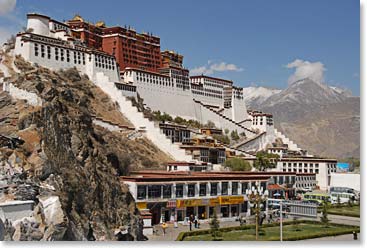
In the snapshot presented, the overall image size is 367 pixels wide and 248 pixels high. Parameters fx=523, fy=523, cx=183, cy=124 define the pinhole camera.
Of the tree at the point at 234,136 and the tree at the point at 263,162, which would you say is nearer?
the tree at the point at 263,162

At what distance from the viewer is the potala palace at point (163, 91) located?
66.1ft

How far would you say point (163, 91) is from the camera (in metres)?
25.4

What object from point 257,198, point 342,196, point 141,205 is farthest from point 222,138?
point 257,198

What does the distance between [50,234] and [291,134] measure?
22553 mm

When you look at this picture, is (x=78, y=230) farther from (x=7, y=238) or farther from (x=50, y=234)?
(x=7, y=238)

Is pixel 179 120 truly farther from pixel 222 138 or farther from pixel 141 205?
pixel 141 205

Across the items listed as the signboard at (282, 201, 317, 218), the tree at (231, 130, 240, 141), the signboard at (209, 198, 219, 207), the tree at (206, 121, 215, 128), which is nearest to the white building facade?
the tree at (206, 121, 215, 128)

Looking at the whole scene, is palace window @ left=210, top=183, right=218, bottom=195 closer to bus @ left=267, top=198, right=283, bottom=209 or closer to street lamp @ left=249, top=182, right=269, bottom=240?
street lamp @ left=249, top=182, right=269, bottom=240

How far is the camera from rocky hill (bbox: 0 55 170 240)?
8570mm

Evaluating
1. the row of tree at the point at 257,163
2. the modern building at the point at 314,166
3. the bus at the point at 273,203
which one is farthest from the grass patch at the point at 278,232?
the modern building at the point at 314,166

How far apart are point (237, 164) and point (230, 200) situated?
6.35 meters

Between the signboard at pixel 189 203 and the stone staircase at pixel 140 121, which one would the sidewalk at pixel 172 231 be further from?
the stone staircase at pixel 140 121

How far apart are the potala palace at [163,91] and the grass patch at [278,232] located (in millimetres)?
A: 6130

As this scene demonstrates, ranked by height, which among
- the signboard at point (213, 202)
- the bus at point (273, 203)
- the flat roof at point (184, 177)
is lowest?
the bus at point (273, 203)
